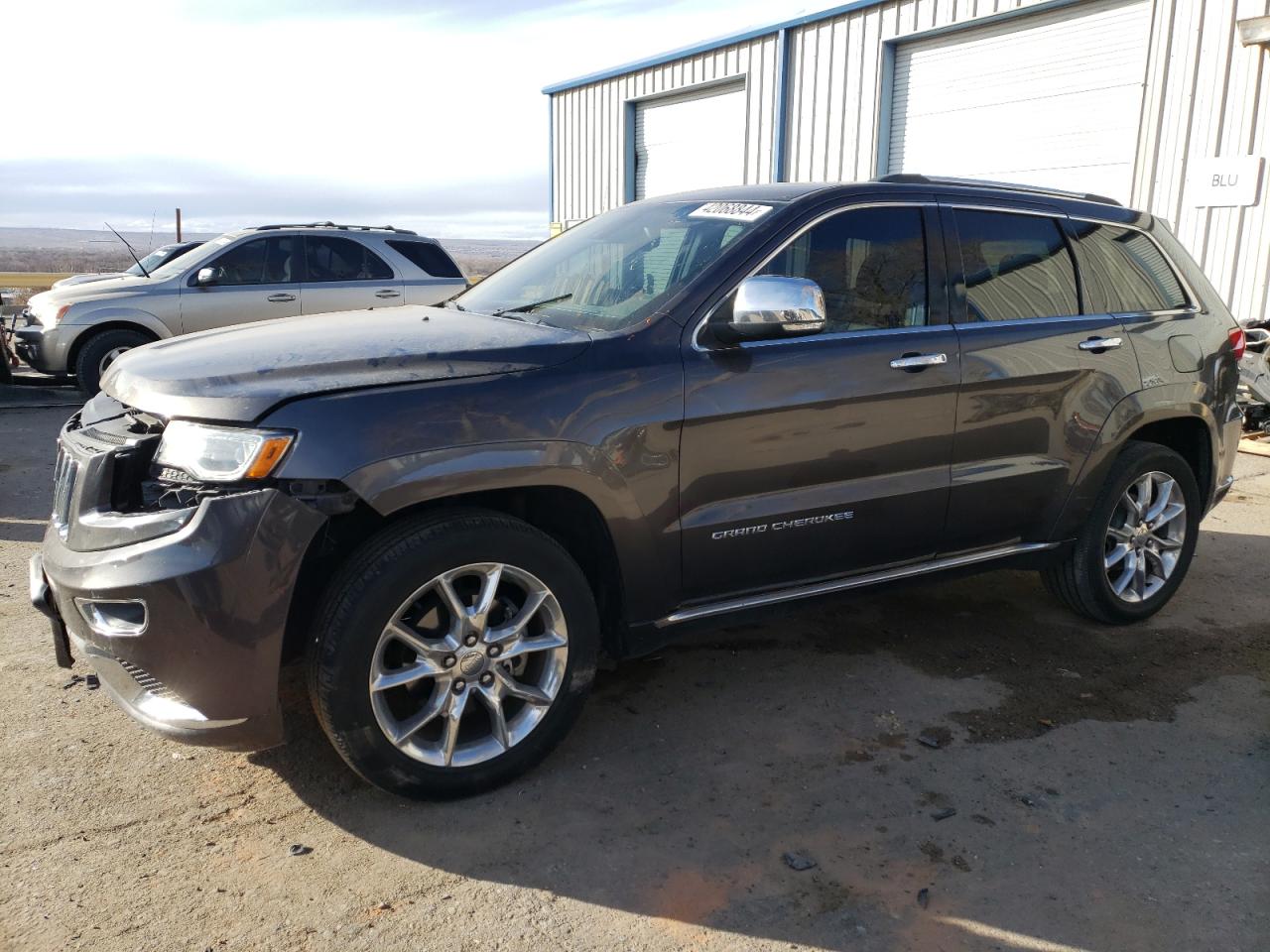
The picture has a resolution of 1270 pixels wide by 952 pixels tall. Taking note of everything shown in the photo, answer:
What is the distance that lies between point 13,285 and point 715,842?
2719cm

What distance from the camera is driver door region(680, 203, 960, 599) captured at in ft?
11.1

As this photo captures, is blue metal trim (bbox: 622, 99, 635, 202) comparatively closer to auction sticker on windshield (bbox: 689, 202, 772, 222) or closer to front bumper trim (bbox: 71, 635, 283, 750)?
auction sticker on windshield (bbox: 689, 202, 772, 222)

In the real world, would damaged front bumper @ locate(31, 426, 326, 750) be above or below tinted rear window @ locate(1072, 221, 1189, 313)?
below

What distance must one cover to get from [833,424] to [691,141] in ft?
42.9

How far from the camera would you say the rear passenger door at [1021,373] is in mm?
3957

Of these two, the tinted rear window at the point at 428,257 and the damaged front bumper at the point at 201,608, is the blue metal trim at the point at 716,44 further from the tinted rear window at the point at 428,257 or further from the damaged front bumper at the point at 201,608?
the damaged front bumper at the point at 201,608

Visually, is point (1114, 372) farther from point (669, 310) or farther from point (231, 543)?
point (231, 543)

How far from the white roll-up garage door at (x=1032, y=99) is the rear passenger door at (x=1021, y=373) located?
7.30 m

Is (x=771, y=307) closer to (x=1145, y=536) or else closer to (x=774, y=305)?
(x=774, y=305)

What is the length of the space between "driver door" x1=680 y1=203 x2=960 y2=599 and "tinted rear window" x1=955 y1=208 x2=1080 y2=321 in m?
0.18

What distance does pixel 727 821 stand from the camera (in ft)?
10.1

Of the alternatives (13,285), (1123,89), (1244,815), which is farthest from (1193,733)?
(13,285)

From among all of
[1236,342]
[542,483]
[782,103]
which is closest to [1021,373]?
[1236,342]

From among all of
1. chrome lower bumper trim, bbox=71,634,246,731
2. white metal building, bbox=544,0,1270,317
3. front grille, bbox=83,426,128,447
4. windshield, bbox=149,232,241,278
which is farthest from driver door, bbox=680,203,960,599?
windshield, bbox=149,232,241,278
